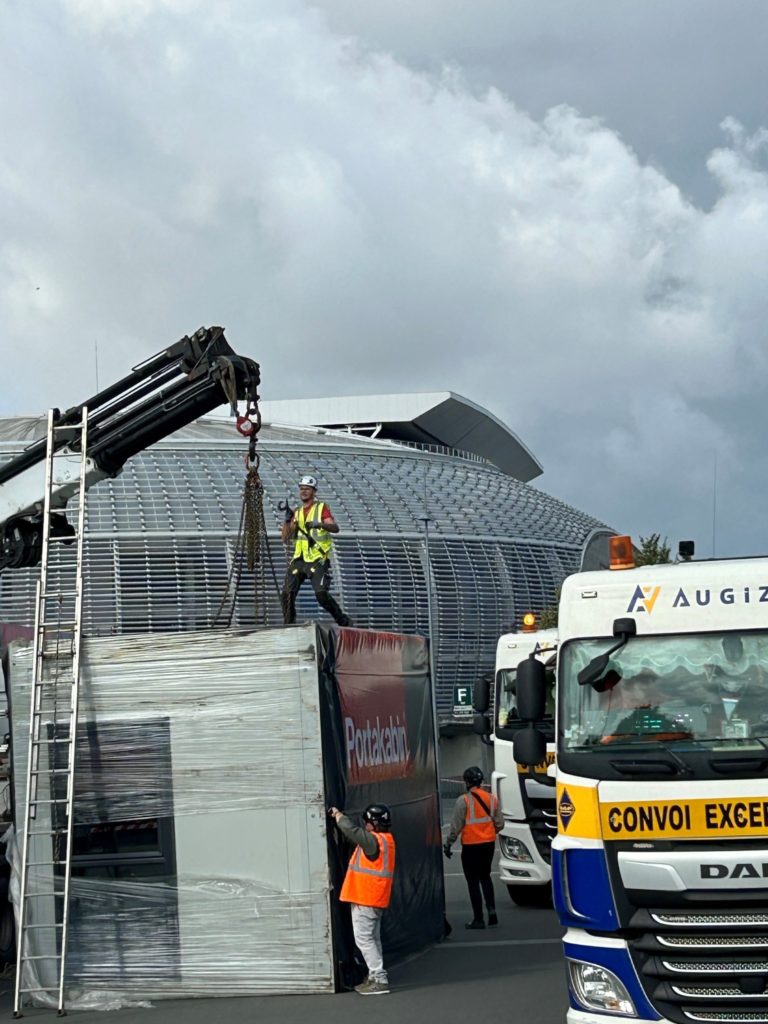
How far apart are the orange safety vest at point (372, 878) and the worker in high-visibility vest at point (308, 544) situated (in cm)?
280

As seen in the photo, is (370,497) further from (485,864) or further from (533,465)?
(485,864)

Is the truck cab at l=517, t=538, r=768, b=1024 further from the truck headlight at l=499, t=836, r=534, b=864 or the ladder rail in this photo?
the truck headlight at l=499, t=836, r=534, b=864

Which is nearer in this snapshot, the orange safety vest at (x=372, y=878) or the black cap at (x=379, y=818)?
the orange safety vest at (x=372, y=878)

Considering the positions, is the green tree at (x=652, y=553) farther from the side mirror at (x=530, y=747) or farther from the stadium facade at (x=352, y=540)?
the side mirror at (x=530, y=747)

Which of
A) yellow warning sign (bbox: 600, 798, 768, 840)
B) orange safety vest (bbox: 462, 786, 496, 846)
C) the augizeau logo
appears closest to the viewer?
yellow warning sign (bbox: 600, 798, 768, 840)

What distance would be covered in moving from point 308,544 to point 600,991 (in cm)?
712

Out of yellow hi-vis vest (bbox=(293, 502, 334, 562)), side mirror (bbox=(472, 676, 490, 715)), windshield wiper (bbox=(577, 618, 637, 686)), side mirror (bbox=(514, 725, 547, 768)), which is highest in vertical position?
yellow hi-vis vest (bbox=(293, 502, 334, 562))

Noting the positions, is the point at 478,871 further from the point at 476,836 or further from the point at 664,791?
the point at 664,791

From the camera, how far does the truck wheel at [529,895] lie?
707 inches

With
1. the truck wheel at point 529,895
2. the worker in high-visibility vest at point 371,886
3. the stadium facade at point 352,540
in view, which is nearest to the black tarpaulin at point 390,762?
the worker in high-visibility vest at point 371,886

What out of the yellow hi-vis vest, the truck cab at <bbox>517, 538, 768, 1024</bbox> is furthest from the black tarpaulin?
the truck cab at <bbox>517, 538, 768, 1024</bbox>

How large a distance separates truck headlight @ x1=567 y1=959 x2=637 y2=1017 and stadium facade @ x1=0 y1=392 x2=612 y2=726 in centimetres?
3792

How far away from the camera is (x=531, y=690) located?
8547 mm

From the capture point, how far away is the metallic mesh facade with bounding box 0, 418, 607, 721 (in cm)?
5225
